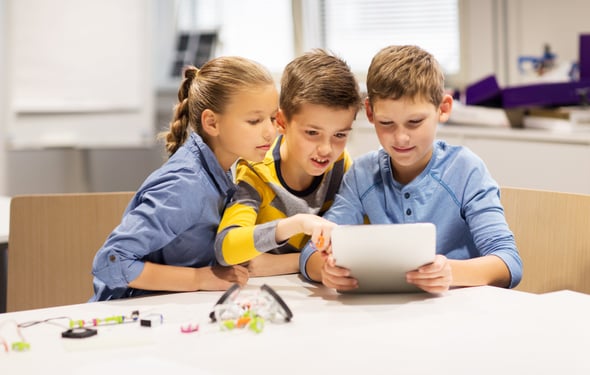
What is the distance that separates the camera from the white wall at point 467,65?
141 inches

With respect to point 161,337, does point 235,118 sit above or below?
above

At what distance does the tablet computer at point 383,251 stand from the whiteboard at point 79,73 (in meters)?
2.88

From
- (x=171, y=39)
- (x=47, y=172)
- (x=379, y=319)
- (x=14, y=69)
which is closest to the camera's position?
(x=379, y=319)

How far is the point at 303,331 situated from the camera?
1226mm

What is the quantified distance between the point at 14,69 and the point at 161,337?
3.05 meters

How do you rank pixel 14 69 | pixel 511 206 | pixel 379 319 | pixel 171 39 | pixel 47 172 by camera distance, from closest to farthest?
pixel 379 319 → pixel 511 206 → pixel 14 69 → pixel 47 172 → pixel 171 39

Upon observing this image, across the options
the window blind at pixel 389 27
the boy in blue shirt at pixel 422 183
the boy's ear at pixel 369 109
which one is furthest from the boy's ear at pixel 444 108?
the window blind at pixel 389 27

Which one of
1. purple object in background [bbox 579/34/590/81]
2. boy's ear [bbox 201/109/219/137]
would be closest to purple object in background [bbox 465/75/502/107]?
purple object in background [bbox 579/34/590/81]

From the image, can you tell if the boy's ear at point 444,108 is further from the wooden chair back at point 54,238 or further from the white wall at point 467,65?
the white wall at point 467,65

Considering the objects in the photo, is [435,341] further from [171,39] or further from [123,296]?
[171,39]

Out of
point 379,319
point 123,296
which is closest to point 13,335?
point 123,296

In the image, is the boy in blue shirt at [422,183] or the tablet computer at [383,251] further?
the boy in blue shirt at [422,183]

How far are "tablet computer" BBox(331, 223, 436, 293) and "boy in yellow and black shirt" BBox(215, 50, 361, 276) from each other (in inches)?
7.1

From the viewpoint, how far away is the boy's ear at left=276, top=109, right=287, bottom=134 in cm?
173
